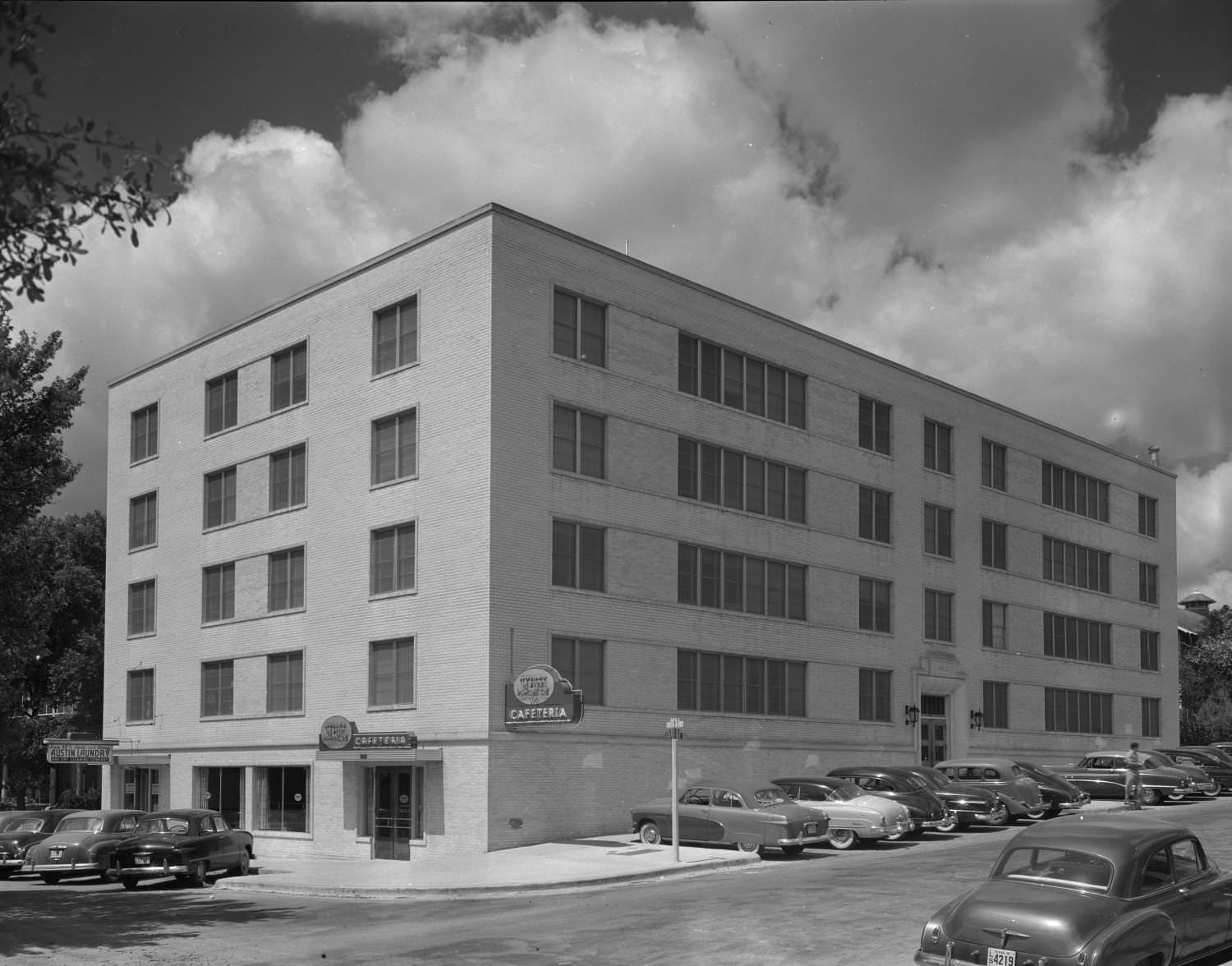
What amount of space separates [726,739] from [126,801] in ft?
69.8

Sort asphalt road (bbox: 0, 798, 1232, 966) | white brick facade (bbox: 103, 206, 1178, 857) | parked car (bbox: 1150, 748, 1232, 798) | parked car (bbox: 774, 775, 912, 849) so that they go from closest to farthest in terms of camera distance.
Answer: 1. asphalt road (bbox: 0, 798, 1232, 966)
2. parked car (bbox: 774, 775, 912, 849)
3. white brick facade (bbox: 103, 206, 1178, 857)
4. parked car (bbox: 1150, 748, 1232, 798)

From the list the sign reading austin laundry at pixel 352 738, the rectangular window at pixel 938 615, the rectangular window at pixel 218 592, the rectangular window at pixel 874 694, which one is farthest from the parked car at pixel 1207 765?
the rectangular window at pixel 218 592

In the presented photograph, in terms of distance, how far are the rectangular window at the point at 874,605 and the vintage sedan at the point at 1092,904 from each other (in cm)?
3123

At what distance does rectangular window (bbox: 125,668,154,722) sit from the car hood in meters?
37.6

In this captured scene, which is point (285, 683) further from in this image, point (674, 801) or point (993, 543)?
point (993, 543)

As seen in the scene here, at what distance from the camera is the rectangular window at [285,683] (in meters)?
39.5

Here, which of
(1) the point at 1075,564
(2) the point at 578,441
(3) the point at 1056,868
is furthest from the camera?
(1) the point at 1075,564

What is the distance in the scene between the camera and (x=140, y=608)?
46875mm

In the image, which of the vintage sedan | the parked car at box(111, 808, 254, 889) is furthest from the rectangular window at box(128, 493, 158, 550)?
the vintage sedan

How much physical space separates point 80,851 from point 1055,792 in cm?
2464

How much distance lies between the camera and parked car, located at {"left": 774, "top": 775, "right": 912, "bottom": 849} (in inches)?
1200

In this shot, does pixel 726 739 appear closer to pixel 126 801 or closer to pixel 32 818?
pixel 32 818

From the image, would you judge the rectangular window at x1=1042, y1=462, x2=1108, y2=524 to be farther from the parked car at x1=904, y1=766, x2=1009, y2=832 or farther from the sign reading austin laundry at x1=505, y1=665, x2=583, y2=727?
the sign reading austin laundry at x1=505, y1=665, x2=583, y2=727

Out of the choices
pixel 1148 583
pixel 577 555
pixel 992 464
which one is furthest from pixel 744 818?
pixel 1148 583
